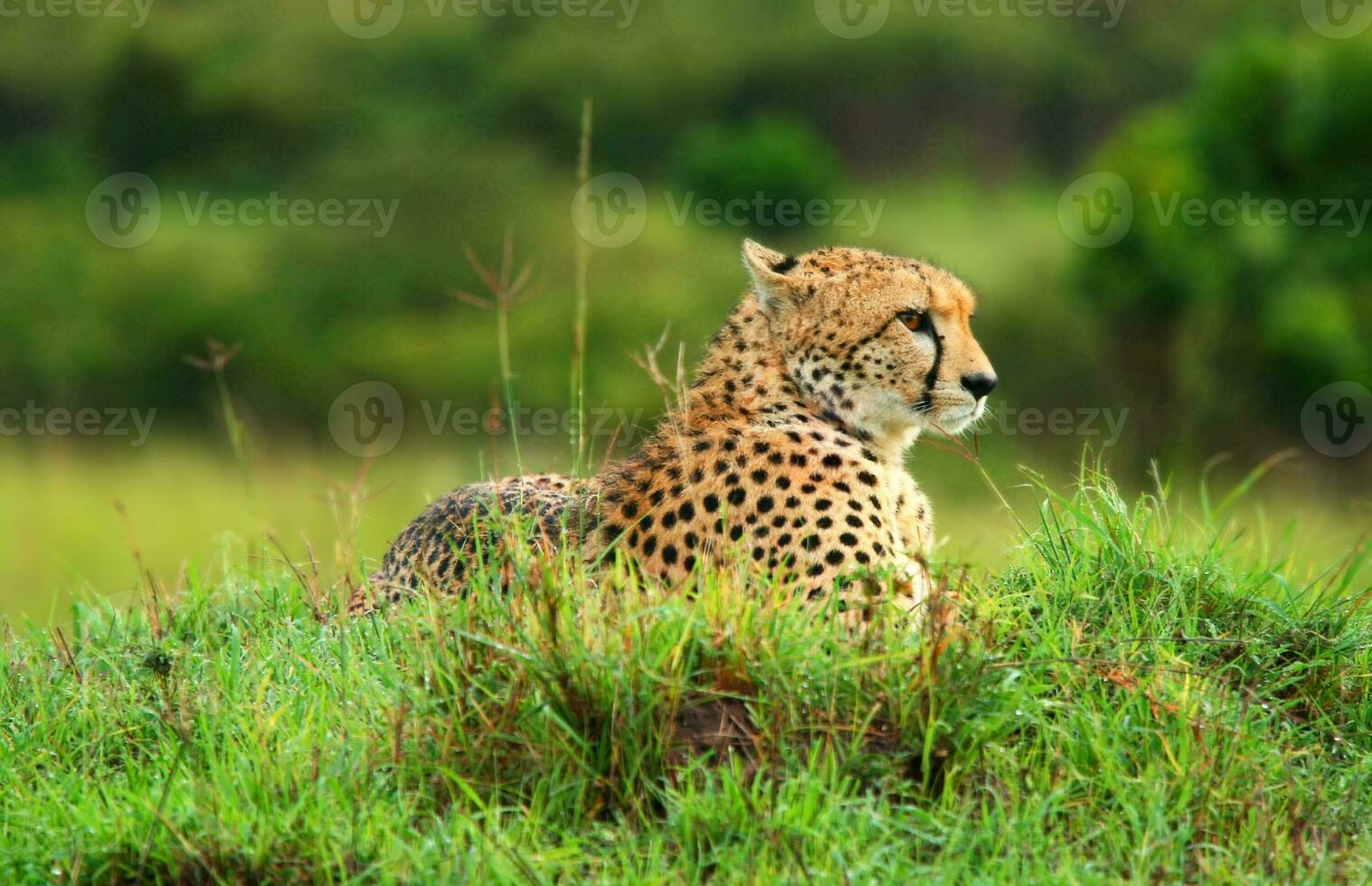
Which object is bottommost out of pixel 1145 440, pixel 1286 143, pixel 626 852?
pixel 1145 440

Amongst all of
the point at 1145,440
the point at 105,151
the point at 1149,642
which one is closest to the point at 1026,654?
the point at 1149,642

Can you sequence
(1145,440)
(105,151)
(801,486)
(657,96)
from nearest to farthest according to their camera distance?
1. (801,486)
2. (1145,440)
3. (105,151)
4. (657,96)

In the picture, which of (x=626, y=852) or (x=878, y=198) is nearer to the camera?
(x=626, y=852)

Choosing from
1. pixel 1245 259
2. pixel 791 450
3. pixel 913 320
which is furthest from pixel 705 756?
pixel 1245 259

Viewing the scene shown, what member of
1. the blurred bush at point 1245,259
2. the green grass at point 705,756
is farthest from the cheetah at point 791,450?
the blurred bush at point 1245,259

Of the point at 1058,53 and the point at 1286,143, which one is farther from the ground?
the point at 1058,53

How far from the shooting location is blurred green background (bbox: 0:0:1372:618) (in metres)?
16.0

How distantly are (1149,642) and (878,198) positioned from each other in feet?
65.5

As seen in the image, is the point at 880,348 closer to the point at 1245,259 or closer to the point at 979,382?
the point at 979,382

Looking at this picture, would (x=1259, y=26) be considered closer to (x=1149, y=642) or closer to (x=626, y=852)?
(x=1149, y=642)

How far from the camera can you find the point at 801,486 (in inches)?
166

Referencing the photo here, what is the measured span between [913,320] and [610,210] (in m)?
17.5

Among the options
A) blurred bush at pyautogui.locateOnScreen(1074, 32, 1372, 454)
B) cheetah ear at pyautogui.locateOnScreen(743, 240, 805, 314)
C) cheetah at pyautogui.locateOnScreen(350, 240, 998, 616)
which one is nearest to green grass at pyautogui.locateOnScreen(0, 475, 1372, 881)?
cheetah at pyautogui.locateOnScreen(350, 240, 998, 616)

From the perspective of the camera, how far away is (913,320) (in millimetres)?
4582
